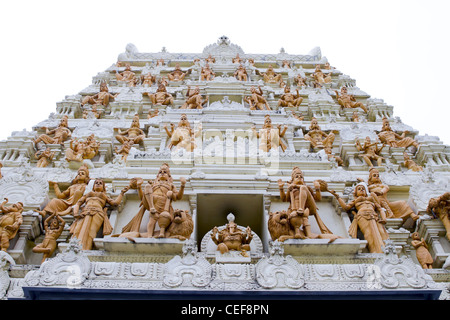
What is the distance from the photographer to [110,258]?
981 cm

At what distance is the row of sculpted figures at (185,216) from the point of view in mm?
10078

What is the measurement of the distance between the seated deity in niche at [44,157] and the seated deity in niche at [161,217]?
19.9 feet

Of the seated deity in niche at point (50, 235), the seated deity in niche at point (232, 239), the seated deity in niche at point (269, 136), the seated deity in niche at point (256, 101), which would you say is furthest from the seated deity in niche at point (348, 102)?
the seated deity in niche at point (50, 235)

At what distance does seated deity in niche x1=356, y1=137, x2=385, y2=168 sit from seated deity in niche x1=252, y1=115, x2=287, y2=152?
253cm

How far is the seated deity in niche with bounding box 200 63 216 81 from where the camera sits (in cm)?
2292

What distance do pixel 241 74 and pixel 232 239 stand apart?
1470 cm

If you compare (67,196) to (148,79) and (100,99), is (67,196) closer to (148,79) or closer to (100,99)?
(100,99)

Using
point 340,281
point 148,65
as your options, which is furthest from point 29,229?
point 148,65

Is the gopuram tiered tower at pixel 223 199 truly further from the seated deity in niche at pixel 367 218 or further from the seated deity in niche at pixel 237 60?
the seated deity in niche at pixel 237 60

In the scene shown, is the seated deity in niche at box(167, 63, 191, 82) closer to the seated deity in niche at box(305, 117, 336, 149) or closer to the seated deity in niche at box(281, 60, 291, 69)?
the seated deity in niche at box(281, 60, 291, 69)
